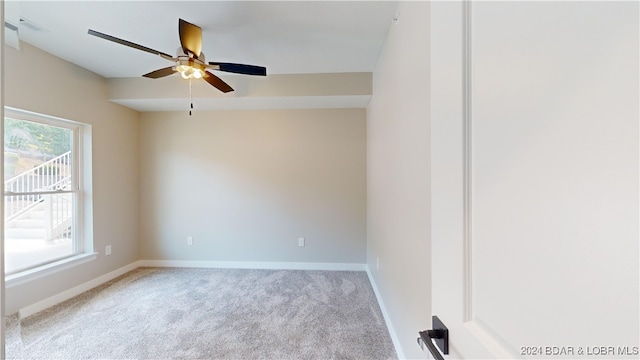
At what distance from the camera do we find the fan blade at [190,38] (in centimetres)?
171

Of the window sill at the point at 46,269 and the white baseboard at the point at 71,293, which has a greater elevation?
Result: the window sill at the point at 46,269

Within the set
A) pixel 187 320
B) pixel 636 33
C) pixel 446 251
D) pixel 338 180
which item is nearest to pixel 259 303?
pixel 187 320

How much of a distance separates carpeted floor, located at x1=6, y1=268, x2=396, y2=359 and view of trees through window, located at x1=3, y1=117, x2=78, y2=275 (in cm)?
59

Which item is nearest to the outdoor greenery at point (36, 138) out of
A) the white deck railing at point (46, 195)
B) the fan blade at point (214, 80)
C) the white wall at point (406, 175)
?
the white deck railing at point (46, 195)

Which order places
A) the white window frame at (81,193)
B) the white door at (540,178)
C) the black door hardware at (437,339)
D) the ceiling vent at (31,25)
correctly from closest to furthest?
the white door at (540,178) < the black door hardware at (437,339) < the ceiling vent at (31,25) < the white window frame at (81,193)

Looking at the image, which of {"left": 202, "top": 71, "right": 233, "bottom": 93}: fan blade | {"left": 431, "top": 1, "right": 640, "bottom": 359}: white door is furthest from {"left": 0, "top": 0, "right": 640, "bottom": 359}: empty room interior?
{"left": 202, "top": 71, "right": 233, "bottom": 93}: fan blade

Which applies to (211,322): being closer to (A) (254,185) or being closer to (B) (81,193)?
(A) (254,185)

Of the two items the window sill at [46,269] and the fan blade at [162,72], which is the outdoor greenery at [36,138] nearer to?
the window sill at [46,269]

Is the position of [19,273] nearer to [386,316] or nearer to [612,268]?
[386,316]

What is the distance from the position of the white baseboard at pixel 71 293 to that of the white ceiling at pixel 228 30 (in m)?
2.44

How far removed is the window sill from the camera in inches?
88.7

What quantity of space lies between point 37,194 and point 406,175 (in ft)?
11.6

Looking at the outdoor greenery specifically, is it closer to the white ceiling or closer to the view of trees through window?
the view of trees through window

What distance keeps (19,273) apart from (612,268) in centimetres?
388
